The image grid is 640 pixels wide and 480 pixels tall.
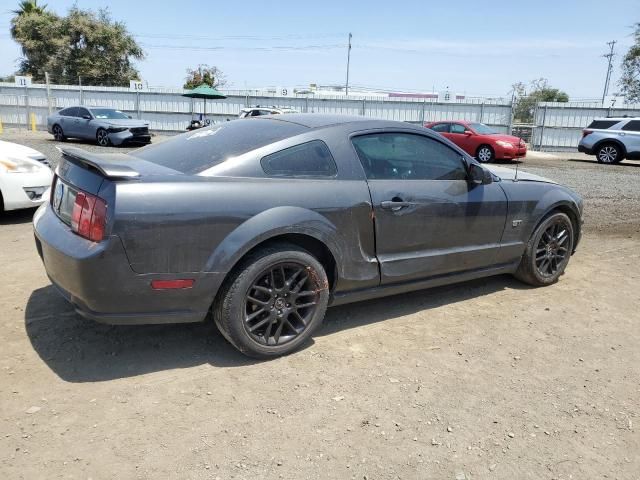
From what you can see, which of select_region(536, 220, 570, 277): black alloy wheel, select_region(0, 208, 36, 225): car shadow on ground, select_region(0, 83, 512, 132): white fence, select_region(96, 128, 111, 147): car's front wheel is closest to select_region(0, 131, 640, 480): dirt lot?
select_region(536, 220, 570, 277): black alloy wheel

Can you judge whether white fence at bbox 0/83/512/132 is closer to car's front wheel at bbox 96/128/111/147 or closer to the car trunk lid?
car's front wheel at bbox 96/128/111/147

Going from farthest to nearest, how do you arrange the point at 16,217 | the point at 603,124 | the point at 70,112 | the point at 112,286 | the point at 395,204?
the point at 70,112
the point at 603,124
the point at 16,217
the point at 395,204
the point at 112,286

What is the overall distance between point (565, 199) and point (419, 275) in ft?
6.03

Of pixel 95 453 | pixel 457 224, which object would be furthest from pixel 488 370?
pixel 95 453

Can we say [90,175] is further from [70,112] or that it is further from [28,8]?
[28,8]

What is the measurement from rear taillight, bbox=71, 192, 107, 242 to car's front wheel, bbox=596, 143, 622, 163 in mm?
19486

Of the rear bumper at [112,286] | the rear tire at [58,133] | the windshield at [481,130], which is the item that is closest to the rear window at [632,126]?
the windshield at [481,130]

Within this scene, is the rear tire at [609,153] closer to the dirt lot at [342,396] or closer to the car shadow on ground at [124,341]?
the dirt lot at [342,396]

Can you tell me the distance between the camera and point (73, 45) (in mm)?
40000

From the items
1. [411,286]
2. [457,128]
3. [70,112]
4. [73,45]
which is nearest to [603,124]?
[457,128]

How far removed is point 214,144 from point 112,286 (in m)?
1.21

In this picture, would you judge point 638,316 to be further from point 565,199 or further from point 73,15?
point 73,15

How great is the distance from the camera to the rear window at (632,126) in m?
18.2

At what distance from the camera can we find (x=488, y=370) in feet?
10.9
